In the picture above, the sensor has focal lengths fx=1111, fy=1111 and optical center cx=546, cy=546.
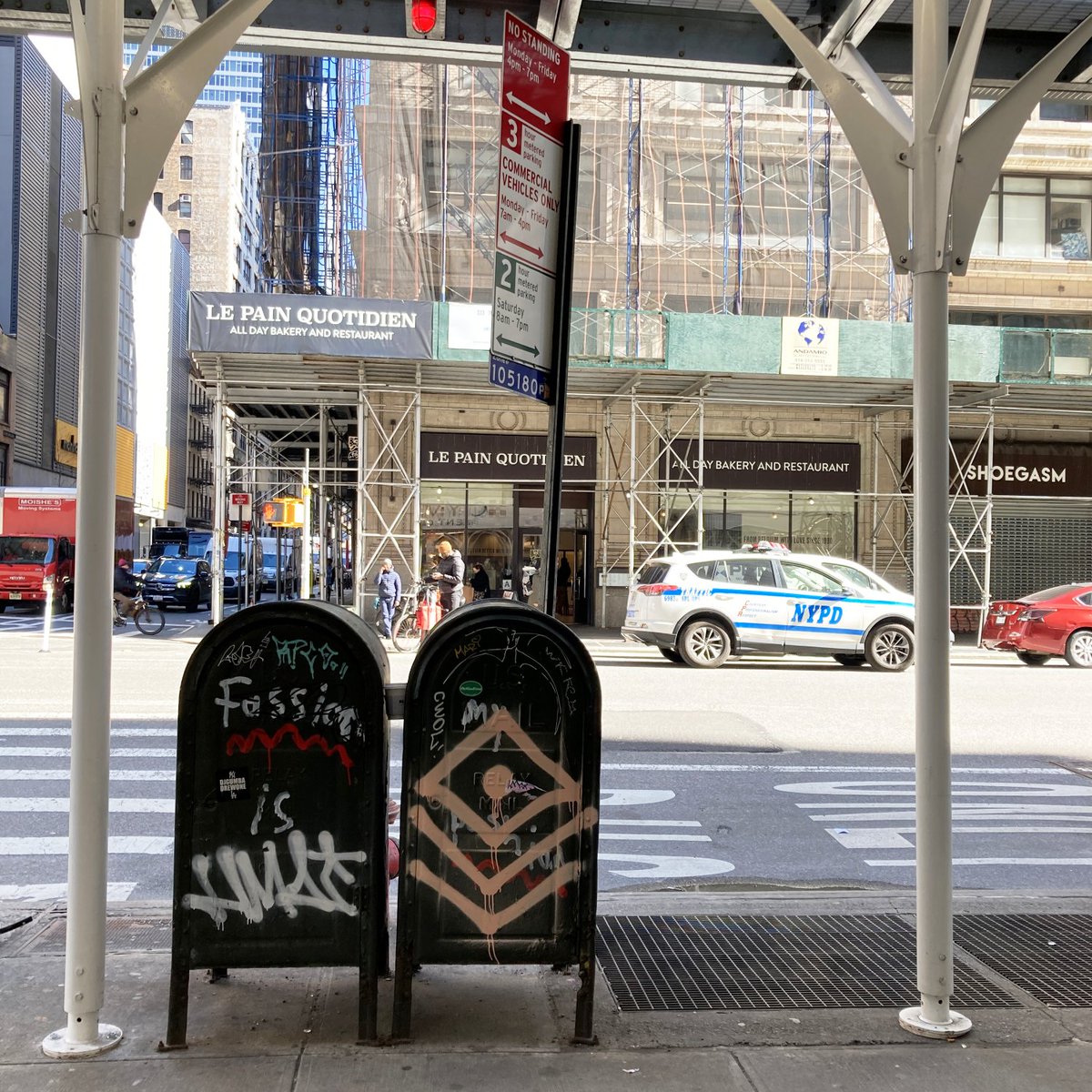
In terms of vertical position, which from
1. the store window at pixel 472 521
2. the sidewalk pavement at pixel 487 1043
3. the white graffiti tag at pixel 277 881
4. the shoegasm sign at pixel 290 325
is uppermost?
the shoegasm sign at pixel 290 325

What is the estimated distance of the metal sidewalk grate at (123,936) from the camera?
4.49 meters

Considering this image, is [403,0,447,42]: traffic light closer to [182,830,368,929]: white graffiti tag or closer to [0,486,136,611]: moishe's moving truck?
[182,830,368,929]: white graffiti tag

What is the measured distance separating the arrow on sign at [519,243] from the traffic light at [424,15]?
1.65 metres

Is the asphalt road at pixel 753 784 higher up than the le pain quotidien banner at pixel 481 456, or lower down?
lower down

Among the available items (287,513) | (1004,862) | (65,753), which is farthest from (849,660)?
(287,513)

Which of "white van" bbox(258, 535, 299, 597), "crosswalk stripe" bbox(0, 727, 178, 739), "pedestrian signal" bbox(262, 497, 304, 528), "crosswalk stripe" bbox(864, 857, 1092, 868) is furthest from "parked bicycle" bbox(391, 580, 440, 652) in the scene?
"white van" bbox(258, 535, 299, 597)

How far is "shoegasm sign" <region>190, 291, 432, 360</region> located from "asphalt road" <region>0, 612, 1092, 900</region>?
7.10 meters

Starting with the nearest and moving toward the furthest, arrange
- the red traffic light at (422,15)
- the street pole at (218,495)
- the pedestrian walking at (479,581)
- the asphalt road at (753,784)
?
the red traffic light at (422,15)
the asphalt road at (753,784)
the street pole at (218,495)
the pedestrian walking at (479,581)

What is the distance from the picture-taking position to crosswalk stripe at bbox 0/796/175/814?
718cm

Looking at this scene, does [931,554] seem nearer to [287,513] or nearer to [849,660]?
[849,660]

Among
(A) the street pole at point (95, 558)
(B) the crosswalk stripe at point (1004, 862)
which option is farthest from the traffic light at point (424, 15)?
(B) the crosswalk stripe at point (1004, 862)

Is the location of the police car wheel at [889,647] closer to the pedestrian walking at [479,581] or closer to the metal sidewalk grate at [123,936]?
the pedestrian walking at [479,581]

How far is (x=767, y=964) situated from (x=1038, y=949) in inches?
47.7

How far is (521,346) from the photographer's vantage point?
4.48 meters
